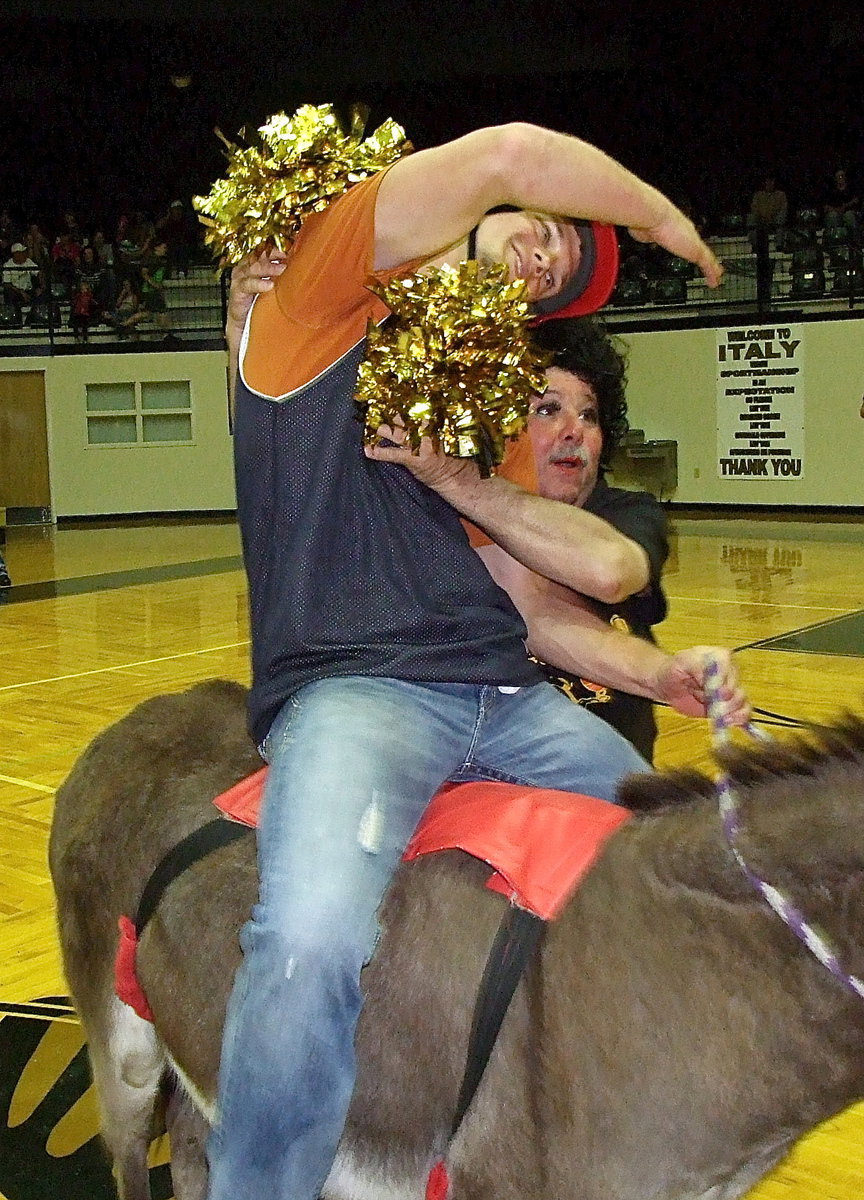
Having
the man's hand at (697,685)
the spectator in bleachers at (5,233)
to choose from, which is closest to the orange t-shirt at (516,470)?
the man's hand at (697,685)

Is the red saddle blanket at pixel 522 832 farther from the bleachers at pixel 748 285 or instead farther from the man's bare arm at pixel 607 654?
the bleachers at pixel 748 285

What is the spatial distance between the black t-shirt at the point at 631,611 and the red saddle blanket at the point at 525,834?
143cm

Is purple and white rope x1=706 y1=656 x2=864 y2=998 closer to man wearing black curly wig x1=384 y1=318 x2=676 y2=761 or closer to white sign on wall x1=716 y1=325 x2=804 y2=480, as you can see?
man wearing black curly wig x1=384 y1=318 x2=676 y2=761

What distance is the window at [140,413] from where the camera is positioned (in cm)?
2317

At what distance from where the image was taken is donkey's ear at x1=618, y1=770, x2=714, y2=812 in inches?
74.9

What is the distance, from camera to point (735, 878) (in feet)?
5.75

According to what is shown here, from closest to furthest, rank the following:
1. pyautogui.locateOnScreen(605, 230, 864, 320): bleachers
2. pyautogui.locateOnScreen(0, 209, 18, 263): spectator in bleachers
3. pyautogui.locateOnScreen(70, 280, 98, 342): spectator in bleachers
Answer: pyautogui.locateOnScreen(605, 230, 864, 320): bleachers < pyautogui.locateOnScreen(70, 280, 98, 342): spectator in bleachers < pyautogui.locateOnScreen(0, 209, 18, 263): spectator in bleachers

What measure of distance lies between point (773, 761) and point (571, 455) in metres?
1.92

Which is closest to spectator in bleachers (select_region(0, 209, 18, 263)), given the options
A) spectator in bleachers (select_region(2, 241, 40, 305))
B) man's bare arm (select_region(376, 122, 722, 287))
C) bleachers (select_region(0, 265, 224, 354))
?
spectator in bleachers (select_region(2, 241, 40, 305))

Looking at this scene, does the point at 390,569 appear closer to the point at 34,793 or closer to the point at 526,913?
the point at 526,913

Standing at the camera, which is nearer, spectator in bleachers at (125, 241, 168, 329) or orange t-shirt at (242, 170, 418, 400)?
orange t-shirt at (242, 170, 418, 400)

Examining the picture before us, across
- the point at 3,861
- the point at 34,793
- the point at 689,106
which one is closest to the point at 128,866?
the point at 3,861

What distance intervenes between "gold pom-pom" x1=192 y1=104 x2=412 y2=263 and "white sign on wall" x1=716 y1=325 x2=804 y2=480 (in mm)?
18362

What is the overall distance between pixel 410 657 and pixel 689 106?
2400 cm
